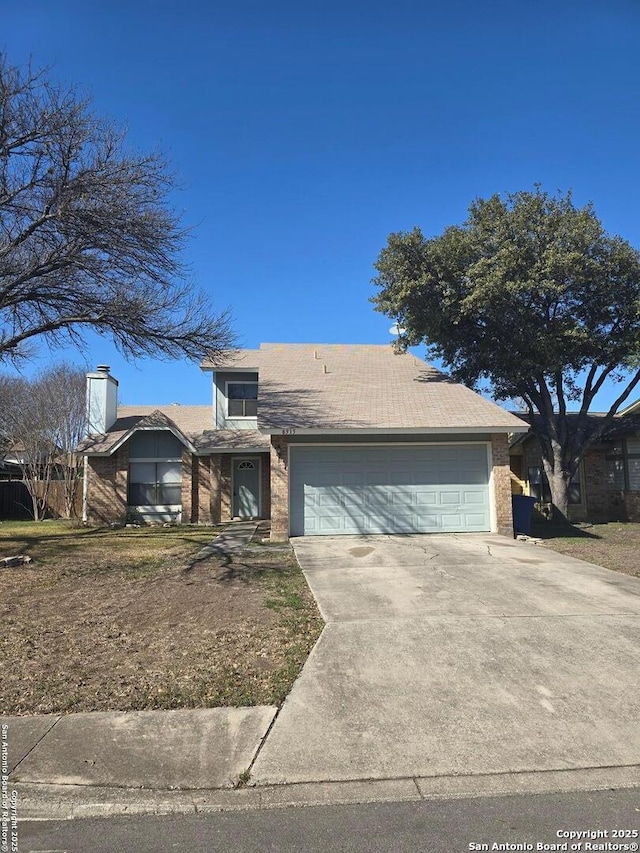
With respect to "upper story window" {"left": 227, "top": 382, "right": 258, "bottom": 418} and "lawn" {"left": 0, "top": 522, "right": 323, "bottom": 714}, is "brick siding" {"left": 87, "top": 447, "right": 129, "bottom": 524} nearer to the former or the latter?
Answer: "upper story window" {"left": 227, "top": 382, "right": 258, "bottom": 418}

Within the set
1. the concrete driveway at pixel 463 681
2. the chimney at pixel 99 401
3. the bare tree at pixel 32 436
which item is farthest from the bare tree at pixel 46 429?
the concrete driveway at pixel 463 681

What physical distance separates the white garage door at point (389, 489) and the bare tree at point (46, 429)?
13.7 m

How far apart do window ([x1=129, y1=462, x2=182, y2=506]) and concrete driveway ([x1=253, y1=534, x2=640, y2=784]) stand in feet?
39.1

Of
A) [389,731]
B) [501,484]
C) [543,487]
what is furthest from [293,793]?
[543,487]

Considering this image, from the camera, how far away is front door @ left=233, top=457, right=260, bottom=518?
19.8 meters

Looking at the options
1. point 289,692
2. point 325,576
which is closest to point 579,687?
point 289,692

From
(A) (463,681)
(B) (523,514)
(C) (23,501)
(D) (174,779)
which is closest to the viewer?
(D) (174,779)

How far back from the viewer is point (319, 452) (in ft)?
47.0

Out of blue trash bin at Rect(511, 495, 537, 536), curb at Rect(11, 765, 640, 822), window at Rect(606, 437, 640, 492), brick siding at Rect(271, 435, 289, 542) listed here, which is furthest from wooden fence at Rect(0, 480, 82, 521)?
curb at Rect(11, 765, 640, 822)

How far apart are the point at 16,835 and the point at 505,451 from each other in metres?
13.1

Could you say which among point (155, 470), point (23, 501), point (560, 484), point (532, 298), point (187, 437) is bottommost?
point (23, 501)

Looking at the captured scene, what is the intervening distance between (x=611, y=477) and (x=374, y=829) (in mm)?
19324

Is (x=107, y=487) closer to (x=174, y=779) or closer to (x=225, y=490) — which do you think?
(x=225, y=490)

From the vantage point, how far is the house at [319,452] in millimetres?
14102
